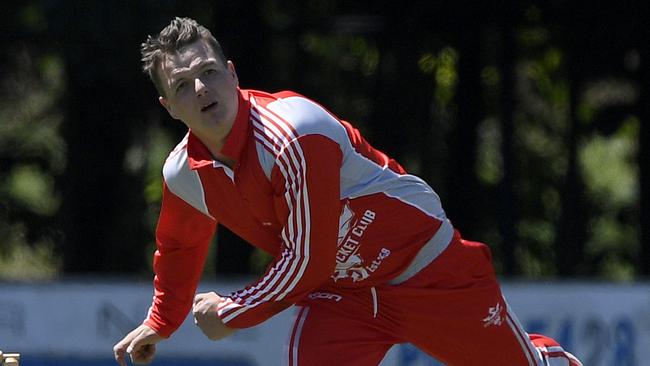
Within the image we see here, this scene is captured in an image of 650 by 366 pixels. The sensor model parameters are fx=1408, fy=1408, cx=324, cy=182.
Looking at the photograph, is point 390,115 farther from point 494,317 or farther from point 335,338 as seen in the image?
point 335,338

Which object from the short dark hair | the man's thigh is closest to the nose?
the short dark hair

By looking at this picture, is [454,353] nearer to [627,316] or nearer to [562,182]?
[627,316]

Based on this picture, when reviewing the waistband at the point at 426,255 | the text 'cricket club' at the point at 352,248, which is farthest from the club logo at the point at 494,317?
the text 'cricket club' at the point at 352,248

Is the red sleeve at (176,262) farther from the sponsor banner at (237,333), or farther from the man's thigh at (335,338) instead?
the sponsor banner at (237,333)

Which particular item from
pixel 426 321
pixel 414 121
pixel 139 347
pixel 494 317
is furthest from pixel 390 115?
pixel 139 347

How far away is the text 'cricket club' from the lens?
422 centimetres

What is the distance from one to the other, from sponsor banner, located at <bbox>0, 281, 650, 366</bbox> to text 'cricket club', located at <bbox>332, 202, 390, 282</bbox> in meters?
2.90

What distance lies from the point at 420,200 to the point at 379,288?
0.30 metres

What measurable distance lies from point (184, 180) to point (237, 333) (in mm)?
3321

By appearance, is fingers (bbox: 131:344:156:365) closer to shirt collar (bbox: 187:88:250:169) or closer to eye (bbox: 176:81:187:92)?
shirt collar (bbox: 187:88:250:169)

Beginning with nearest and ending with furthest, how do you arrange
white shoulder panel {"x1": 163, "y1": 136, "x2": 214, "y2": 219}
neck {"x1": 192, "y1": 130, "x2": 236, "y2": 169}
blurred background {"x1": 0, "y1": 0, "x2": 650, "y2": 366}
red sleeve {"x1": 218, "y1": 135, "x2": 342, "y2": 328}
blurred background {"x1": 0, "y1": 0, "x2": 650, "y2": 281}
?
red sleeve {"x1": 218, "y1": 135, "x2": 342, "y2": 328} → neck {"x1": 192, "y1": 130, "x2": 236, "y2": 169} → white shoulder panel {"x1": 163, "y1": 136, "x2": 214, "y2": 219} → blurred background {"x1": 0, "y1": 0, "x2": 650, "y2": 366} → blurred background {"x1": 0, "y1": 0, "x2": 650, "y2": 281}

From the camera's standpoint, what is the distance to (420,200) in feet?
14.4

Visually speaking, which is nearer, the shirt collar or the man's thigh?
the shirt collar

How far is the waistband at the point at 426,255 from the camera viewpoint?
14.3ft
